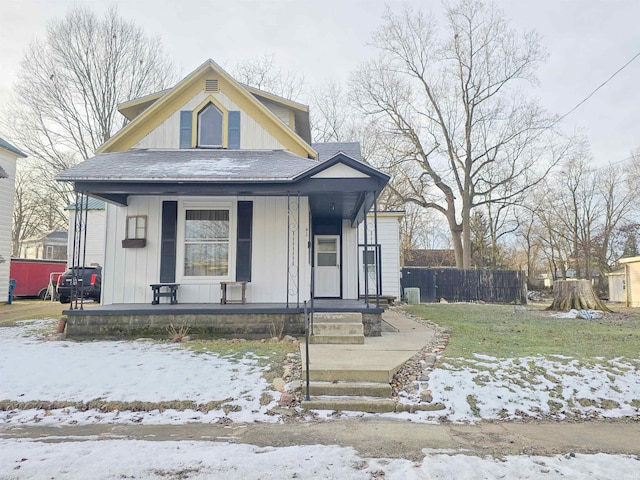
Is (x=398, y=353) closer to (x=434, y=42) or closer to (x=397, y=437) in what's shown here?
(x=397, y=437)

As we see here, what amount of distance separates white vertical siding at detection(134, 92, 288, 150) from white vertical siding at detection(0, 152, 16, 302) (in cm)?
798

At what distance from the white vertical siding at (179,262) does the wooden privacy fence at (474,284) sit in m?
11.9

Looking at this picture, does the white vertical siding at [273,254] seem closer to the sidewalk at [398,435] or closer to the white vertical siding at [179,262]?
the white vertical siding at [179,262]

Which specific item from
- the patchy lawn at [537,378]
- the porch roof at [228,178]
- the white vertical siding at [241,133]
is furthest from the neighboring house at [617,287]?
the white vertical siding at [241,133]

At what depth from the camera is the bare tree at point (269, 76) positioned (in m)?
26.3

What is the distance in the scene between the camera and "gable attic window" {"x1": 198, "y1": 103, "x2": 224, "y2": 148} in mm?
10320

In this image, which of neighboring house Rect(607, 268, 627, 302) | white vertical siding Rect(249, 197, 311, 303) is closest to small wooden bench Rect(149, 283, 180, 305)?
white vertical siding Rect(249, 197, 311, 303)

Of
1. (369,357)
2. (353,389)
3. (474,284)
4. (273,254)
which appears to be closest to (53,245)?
(273,254)

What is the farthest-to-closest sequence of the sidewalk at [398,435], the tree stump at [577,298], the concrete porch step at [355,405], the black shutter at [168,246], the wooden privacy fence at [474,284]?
the wooden privacy fence at [474,284], the tree stump at [577,298], the black shutter at [168,246], the concrete porch step at [355,405], the sidewalk at [398,435]

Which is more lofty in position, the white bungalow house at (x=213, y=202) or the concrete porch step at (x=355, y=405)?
the white bungalow house at (x=213, y=202)

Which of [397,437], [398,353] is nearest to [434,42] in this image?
[398,353]

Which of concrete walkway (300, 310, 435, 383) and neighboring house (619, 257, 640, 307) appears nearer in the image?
concrete walkway (300, 310, 435, 383)

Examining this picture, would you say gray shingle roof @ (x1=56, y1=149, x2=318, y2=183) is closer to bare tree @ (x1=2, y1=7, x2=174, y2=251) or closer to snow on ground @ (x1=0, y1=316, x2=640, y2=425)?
snow on ground @ (x1=0, y1=316, x2=640, y2=425)

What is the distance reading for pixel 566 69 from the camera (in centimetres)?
1361
